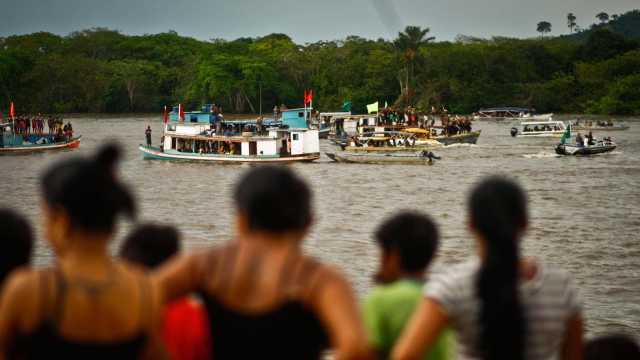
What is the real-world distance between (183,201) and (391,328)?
31.7 m

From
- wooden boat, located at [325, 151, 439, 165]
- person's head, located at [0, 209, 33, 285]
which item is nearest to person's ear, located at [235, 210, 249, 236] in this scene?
person's head, located at [0, 209, 33, 285]

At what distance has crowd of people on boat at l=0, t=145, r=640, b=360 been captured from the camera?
3.16m

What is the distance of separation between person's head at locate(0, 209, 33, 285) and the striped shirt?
1598 millimetres

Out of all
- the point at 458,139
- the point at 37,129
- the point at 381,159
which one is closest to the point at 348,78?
the point at 458,139

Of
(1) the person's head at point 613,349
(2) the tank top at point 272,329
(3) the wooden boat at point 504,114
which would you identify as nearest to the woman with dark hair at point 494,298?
(2) the tank top at point 272,329

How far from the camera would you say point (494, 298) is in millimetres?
3598

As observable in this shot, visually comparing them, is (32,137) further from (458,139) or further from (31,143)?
(458,139)

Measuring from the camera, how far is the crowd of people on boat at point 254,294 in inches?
125

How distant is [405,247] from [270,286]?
1131mm

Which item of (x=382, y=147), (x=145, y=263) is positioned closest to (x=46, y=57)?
(x=382, y=147)

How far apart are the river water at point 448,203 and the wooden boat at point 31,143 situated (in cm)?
74

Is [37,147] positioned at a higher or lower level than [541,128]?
lower

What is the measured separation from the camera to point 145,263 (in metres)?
4.34

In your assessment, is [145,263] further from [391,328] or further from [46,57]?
[46,57]
